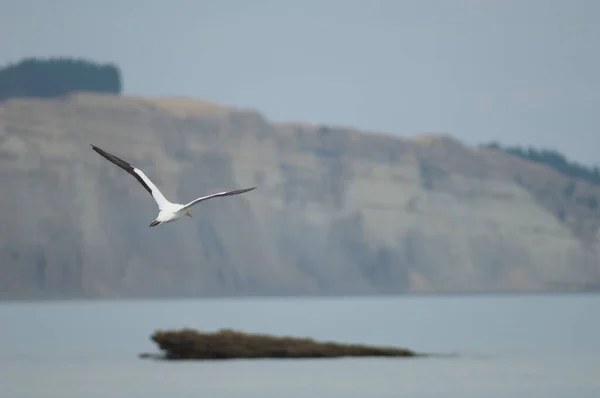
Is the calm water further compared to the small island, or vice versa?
the small island

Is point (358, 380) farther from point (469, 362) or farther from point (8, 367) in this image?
point (8, 367)

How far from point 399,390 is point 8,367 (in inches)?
851

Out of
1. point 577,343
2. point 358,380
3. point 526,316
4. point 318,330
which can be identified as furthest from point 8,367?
point 526,316

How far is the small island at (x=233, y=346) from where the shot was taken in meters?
56.8

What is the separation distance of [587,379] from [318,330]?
2019 inches

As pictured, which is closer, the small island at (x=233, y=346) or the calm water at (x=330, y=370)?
the calm water at (x=330, y=370)

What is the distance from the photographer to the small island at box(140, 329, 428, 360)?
A: 186ft

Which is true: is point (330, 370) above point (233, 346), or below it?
below

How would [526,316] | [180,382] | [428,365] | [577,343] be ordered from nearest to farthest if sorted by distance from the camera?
[180,382] < [428,365] < [577,343] < [526,316]

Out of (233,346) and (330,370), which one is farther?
(233,346)

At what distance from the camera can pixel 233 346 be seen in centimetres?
5791

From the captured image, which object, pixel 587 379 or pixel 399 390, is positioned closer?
pixel 399 390

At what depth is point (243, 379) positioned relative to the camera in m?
54.2

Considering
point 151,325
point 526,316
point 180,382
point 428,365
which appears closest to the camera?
point 180,382
